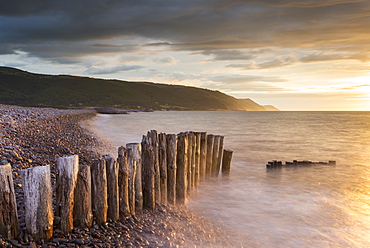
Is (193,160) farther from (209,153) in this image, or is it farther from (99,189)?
(99,189)

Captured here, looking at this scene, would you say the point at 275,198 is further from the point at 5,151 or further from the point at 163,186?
the point at 5,151

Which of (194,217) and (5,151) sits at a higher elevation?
(5,151)

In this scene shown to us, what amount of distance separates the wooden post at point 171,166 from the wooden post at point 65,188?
252 centimetres

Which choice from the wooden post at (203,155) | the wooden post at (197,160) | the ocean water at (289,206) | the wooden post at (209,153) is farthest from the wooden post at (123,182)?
the wooden post at (209,153)

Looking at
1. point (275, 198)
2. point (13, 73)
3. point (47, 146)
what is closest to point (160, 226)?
point (275, 198)

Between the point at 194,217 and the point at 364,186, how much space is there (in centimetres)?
817

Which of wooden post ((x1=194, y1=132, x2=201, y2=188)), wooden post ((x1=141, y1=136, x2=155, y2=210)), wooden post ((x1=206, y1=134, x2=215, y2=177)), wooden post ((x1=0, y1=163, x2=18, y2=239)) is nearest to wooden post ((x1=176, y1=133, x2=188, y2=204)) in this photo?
wooden post ((x1=141, y1=136, x2=155, y2=210))

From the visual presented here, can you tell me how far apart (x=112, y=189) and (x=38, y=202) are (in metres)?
1.30

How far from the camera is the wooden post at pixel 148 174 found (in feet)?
19.2

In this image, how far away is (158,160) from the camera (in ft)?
20.3

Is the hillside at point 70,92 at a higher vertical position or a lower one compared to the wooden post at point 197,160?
higher

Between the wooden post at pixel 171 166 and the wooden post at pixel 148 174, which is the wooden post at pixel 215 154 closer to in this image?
the wooden post at pixel 171 166

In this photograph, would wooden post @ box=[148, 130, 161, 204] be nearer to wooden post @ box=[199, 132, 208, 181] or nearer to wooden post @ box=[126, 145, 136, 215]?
wooden post @ box=[126, 145, 136, 215]

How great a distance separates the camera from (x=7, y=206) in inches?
148
